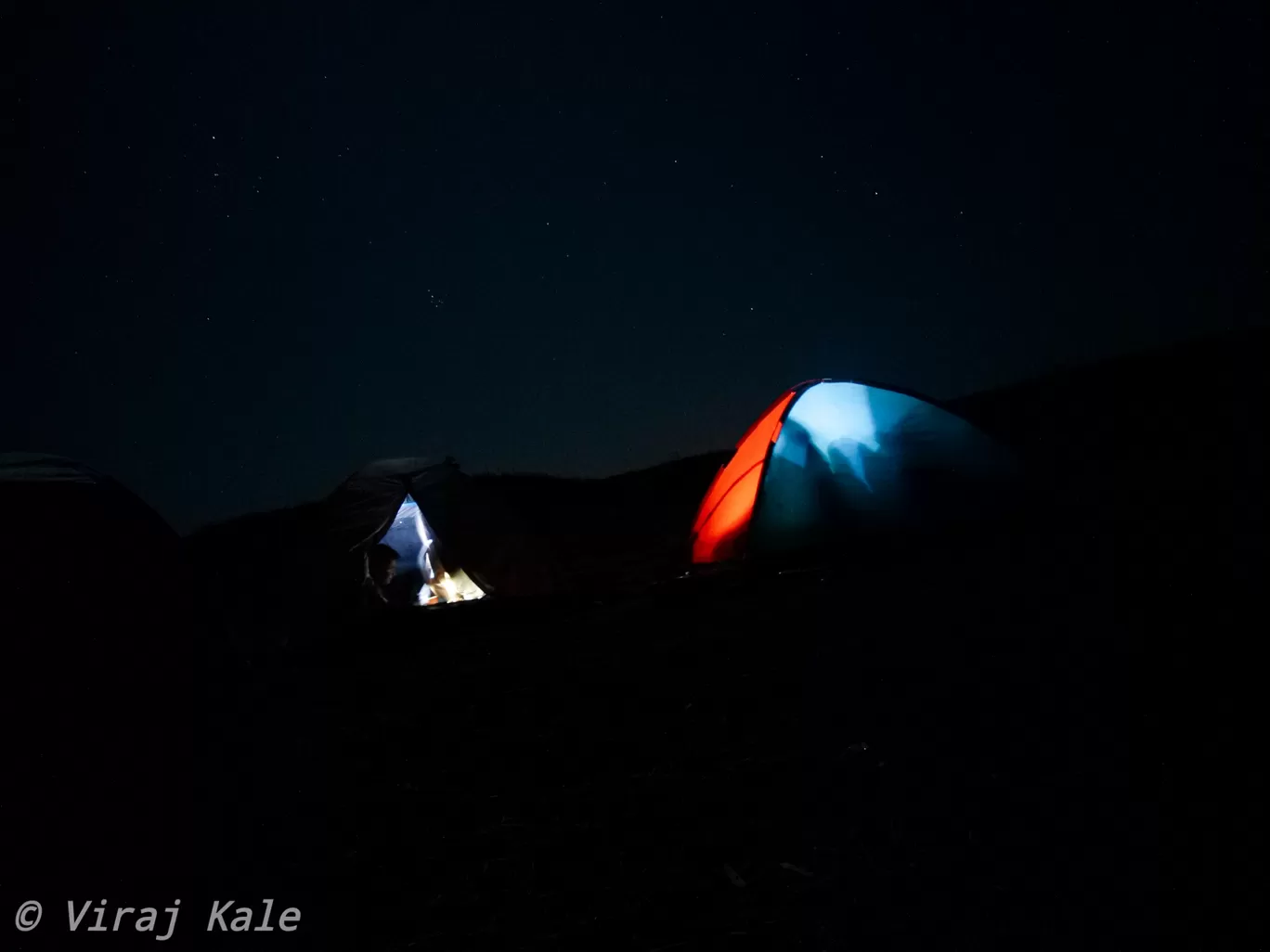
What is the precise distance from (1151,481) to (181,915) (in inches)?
398

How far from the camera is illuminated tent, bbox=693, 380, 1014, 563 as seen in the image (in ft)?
23.2

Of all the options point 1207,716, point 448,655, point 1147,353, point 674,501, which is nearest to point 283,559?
point 448,655

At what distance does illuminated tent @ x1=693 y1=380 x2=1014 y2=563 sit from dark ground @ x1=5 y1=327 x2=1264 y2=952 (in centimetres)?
97

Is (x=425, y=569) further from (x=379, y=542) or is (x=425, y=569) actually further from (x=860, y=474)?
(x=860, y=474)

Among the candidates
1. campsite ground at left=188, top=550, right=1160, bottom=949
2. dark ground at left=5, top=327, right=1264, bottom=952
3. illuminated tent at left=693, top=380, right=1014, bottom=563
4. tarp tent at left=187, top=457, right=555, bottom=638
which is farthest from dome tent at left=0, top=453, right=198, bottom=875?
tarp tent at left=187, top=457, right=555, bottom=638

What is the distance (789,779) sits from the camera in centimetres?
298

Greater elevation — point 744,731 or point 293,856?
point 744,731

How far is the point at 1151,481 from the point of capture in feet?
28.3

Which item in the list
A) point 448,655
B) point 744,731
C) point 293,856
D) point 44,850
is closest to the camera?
point 44,850

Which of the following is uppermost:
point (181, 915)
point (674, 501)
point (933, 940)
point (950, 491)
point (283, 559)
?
point (674, 501)

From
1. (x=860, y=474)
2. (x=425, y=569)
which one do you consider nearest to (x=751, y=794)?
(x=860, y=474)

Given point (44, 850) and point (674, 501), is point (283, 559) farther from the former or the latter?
point (674, 501)

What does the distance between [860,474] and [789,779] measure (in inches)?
184

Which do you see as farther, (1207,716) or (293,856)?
(293,856)
